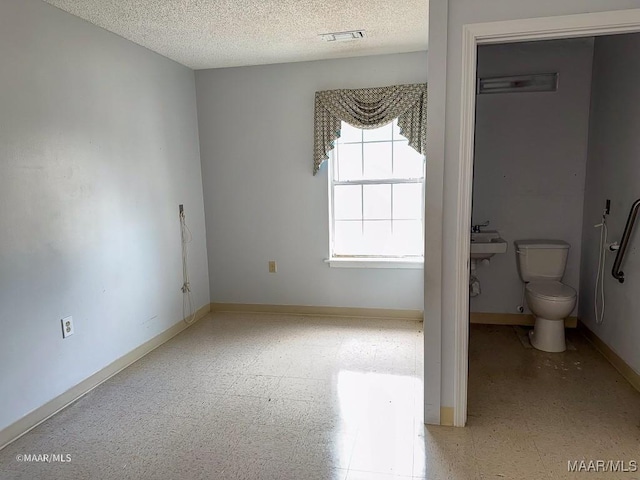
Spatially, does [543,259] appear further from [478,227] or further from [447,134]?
[447,134]

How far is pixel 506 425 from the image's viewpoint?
2.18m

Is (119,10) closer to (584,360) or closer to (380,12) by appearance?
(380,12)

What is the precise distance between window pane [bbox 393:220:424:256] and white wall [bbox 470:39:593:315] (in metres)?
0.50

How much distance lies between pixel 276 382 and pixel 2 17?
2541mm

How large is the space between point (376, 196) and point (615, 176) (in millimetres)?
1784

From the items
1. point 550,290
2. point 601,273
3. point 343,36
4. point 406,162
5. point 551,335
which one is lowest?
point 551,335

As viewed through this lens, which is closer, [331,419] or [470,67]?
[470,67]

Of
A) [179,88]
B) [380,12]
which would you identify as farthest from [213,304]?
[380,12]

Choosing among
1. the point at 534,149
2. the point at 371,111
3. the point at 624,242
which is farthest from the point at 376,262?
the point at 624,242

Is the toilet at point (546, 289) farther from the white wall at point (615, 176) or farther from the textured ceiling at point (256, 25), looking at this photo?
the textured ceiling at point (256, 25)

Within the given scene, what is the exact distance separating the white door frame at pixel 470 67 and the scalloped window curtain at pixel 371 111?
4.68 feet

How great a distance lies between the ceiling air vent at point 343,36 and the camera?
2.95 m

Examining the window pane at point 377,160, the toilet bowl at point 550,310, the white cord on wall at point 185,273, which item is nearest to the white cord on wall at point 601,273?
the toilet bowl at point 550,310

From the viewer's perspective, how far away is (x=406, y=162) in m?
3.67
